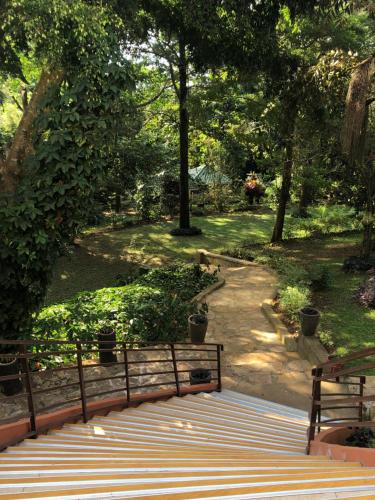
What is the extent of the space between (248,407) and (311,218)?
15.0 metres

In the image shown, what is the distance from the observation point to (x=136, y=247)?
57.4 ft

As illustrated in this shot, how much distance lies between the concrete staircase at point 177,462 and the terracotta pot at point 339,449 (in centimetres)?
17

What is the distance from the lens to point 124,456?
328 centimetres

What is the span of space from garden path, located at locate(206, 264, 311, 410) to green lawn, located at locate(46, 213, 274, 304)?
160 inches

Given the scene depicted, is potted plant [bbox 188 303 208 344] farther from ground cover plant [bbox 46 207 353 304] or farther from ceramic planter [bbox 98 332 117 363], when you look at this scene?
ground cover plant [bbox 46 207 353 304]

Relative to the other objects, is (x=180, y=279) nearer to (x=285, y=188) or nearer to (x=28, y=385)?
(x=285, y=188)

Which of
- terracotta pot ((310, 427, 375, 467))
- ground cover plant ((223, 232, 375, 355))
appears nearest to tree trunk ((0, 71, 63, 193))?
terracotta pot ((310, 427, 375, 467))

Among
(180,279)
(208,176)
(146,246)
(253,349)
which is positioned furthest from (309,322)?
(208,176)

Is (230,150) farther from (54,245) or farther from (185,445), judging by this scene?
(185,445)

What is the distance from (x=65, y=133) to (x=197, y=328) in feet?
15.9

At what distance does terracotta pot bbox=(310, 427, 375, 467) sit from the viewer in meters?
3.11

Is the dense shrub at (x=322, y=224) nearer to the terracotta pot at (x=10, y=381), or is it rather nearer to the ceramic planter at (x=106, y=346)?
the ceramic planter at (x=106, y=346)

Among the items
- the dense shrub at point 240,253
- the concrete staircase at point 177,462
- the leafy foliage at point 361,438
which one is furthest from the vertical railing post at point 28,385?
the dense shrub at point 240,253

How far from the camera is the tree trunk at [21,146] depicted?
635cm
